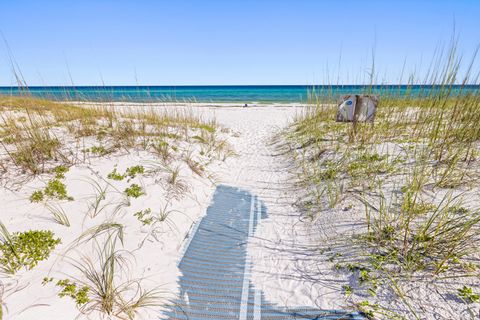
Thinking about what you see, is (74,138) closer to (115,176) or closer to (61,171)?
(61,171)

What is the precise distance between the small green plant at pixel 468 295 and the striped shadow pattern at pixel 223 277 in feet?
2.64

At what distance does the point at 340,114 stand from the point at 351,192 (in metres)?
1.92

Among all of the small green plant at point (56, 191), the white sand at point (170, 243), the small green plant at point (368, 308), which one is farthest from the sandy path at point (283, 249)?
the small green plant at point (56, 191)

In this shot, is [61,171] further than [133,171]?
No

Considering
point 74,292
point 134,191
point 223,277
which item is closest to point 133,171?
Answer: point 134,191

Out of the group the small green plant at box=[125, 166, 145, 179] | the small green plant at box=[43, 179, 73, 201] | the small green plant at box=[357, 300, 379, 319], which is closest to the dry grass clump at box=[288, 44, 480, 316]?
the small green plant at box=[357, 300, 379, 319]

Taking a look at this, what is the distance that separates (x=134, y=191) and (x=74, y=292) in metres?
1.68

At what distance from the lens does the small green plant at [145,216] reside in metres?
2.92

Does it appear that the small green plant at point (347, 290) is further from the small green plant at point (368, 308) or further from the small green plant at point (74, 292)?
the small green plant at point (74, 292)

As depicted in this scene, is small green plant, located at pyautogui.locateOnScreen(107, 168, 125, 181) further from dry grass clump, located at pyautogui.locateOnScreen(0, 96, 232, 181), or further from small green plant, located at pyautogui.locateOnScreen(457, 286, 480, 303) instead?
small green plant, located at pyautogui.locateOnScreen(457, 286, 480, 303)

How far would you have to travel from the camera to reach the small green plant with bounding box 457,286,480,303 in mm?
1661

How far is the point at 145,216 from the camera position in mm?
3029

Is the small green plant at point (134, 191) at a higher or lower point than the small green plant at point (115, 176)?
lower

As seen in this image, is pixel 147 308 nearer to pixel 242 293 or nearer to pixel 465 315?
pixel 242 293
